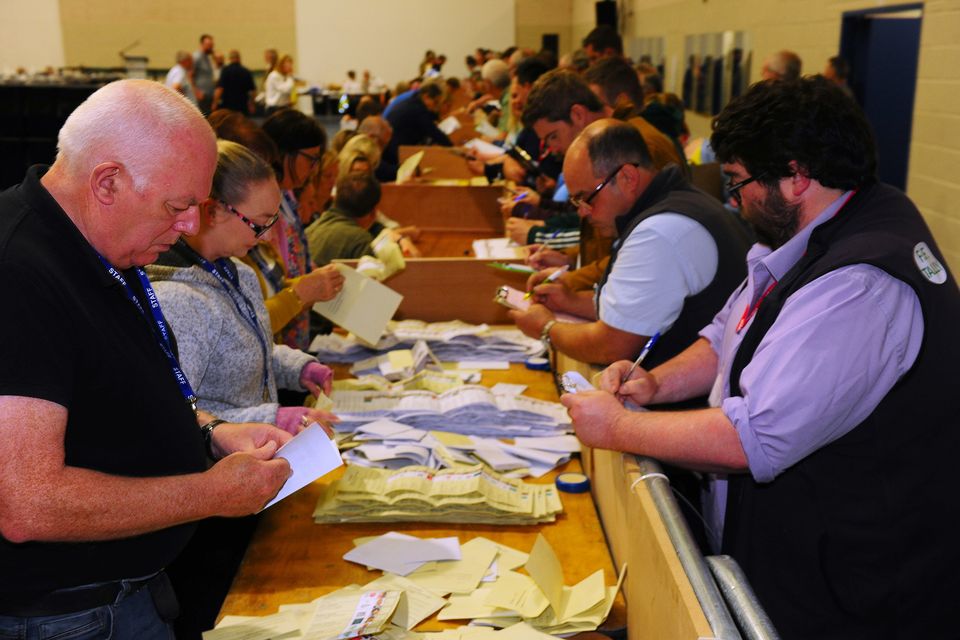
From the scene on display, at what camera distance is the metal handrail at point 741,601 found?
1.25 metres

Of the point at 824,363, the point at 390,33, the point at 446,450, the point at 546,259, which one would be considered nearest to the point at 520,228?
the point at 546,259

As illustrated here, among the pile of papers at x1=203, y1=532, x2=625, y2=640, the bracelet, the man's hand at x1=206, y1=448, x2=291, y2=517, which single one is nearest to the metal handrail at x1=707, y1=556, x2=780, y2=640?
the pile of papers at x1=203, y1=532, x2=625, y2=640

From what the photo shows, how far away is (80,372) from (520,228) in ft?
11.3

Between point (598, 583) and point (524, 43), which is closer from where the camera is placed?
point (598, 583)

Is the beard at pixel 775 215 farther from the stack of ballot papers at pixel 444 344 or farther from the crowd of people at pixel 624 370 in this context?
the stack of ballot papers at pixel 444 344

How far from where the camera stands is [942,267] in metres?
1.66

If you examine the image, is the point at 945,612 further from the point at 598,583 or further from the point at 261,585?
the point at 261,585

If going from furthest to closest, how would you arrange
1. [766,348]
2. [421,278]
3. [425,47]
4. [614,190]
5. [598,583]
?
[425,47], [421,278], [614,190], [598,583], [766,348]

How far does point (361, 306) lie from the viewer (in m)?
3.15

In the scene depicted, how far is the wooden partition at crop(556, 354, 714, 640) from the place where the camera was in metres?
1.25

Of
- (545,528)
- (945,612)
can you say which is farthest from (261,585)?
(945,612)

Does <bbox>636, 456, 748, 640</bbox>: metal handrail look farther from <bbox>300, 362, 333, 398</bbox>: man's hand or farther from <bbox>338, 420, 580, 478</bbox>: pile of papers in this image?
<bbox>300, 362, 333, 398</bbox>: man's hand

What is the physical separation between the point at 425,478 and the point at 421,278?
1608mm

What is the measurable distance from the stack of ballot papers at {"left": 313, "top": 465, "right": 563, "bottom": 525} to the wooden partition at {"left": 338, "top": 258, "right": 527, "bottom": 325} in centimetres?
156
